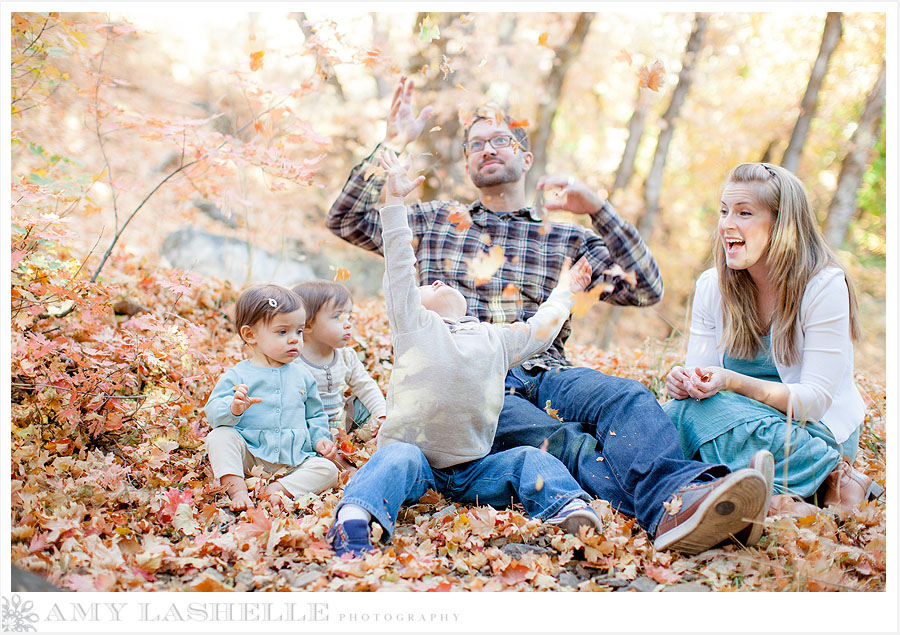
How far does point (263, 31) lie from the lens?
8.21 metres

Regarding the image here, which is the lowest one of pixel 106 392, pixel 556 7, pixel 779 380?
pixel 106 392

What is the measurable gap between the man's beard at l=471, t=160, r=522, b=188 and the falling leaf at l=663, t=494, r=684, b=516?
5.79 ft

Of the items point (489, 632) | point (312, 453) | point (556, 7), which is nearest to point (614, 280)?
point (556, 7)

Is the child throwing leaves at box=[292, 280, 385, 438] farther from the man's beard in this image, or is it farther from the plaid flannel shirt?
the man's beard

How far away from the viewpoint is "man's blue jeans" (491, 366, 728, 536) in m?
2.12

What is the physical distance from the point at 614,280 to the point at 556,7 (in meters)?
1.28

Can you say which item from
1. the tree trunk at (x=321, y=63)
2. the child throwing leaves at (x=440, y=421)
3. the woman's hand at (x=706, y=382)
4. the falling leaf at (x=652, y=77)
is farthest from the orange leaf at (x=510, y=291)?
the tree trunk at (x=321, y=63)

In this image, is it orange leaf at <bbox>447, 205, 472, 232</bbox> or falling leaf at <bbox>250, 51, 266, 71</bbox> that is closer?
orange leaf at <bbox>447, 205, 472, 232</bbox>

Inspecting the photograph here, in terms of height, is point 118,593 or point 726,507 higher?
point 726,507

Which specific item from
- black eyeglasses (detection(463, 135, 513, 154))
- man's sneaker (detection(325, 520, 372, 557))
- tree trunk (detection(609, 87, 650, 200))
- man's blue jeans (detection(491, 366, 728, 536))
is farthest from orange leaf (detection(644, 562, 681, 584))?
tree trunk (detection(609, 87, 650, 200))

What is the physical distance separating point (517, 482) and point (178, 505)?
1201mm

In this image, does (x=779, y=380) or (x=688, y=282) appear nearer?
(x=779, y=380)

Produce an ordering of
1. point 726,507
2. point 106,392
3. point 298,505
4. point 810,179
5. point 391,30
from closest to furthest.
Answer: point 726,507
point 298,505
point 106,392
point 391,30
point 810,179

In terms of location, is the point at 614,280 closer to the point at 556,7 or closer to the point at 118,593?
the point at 556,7
